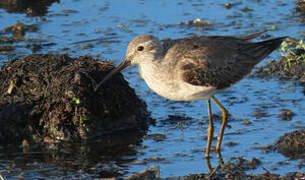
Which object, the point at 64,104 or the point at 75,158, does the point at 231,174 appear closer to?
the point at 75,158

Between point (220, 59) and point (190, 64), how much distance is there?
0.50 meters

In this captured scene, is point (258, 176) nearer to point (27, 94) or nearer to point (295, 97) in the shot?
point (295, 97)

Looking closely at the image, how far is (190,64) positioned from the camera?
7.67m

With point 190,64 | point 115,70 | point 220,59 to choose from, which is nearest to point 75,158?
point 115,70

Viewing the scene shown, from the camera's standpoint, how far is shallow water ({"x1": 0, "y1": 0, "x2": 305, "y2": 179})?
309 inches

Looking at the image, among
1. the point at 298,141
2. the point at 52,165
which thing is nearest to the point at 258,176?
the point at 298,141

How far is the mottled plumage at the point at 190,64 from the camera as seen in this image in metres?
7.62

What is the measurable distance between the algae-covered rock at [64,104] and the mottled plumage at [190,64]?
23.0 inches

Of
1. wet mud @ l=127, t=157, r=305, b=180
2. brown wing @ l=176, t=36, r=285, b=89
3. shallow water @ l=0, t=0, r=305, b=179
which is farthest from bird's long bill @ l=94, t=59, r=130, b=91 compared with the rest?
wet mud @ l=127, t=157, r=305, b=180

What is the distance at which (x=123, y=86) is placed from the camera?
9.18 metres

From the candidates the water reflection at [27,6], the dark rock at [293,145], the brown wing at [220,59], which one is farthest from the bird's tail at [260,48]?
the water reflection at [27,6]

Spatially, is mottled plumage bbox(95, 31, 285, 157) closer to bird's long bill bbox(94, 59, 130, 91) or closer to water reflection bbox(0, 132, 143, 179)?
bird's long bill bbox(94, 59, 130, 91)

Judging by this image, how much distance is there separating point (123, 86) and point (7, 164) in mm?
2062

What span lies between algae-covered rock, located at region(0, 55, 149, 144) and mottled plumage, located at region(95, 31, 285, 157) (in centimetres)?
58
